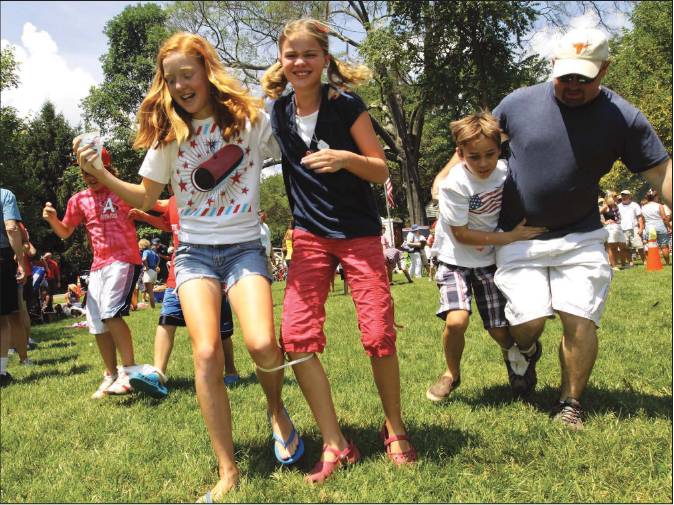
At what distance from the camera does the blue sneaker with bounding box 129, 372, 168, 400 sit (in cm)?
394

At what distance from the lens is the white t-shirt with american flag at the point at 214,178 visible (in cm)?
309

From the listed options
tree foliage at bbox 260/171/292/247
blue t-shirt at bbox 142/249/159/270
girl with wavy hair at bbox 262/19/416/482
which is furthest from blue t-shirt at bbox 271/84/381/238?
tree foliage at bbox 260/171/292/247

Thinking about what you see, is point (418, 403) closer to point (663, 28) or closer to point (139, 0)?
point (663, 28)

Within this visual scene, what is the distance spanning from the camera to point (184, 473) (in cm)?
313

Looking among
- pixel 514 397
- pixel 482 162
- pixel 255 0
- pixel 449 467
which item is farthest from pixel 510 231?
pixel 255 0

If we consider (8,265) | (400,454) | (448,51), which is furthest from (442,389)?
(448,51)

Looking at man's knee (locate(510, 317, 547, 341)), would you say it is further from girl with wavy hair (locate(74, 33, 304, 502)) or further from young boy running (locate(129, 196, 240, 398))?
young boy running (locate(129, 196, 240, 398))

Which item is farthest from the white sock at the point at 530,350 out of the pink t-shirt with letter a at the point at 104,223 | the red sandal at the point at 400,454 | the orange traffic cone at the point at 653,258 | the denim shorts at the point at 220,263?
the orange traffic cone at the point at 653,258

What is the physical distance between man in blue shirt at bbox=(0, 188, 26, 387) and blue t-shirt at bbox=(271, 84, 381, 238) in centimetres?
459

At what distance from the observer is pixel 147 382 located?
3996mm

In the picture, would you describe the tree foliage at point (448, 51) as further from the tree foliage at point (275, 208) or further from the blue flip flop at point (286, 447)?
the tree foliage at point (275, 208)

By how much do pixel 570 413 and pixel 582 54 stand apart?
198cm

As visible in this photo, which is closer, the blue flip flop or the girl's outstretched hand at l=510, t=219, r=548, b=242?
the blue flip flop

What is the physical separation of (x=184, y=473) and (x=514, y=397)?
2192 millimetres
